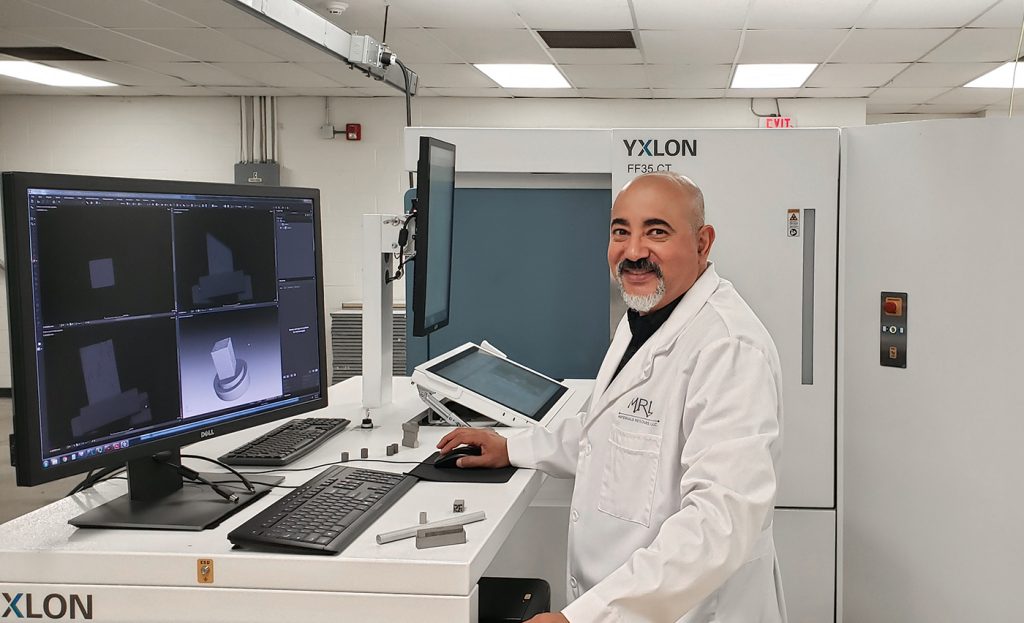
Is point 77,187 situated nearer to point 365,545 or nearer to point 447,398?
point 365,545

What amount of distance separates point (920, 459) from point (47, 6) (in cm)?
452

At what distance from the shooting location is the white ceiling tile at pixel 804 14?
4.50m

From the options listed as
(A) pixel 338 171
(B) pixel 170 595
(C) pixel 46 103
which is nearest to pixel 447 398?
(B) pixel 170 595

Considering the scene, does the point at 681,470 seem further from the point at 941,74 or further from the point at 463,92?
the point at 463,92

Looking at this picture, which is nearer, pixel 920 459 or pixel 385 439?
pixel 385 439

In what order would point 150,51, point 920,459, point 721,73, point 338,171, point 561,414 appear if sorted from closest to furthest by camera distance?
point 561,414 < point 920,459 < point 150,51 < point 721,73 < point 338,171

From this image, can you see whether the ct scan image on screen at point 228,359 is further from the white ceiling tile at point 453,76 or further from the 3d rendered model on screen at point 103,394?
the white ceiling tile at point 453,76

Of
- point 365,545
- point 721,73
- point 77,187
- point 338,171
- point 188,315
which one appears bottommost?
point 365,545

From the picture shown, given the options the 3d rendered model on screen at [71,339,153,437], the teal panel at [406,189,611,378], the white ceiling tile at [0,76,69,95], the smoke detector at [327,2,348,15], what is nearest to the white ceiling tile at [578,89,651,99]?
the smoke detector at [327,2,348,15]

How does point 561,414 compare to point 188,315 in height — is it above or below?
below

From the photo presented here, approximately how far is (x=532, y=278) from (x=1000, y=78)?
17.6 feet

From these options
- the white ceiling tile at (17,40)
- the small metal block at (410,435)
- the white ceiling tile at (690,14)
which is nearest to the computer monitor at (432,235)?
the small metal block at (410,435)

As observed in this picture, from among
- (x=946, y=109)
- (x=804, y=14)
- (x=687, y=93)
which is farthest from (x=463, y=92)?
(x=946, y=109)

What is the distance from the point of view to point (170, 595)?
44.7 inches
